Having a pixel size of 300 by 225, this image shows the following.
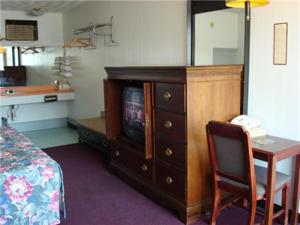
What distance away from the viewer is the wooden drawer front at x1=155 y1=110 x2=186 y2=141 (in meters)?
2.66

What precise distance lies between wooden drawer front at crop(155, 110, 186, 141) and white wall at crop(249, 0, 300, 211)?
72cm

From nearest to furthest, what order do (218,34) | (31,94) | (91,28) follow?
(218,34)
(91,28)
(31,94)

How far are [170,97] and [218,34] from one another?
90cm

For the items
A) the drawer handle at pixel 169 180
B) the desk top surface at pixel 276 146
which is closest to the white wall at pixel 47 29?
the drawer handle at pixel 169 180

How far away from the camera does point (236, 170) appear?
238cm

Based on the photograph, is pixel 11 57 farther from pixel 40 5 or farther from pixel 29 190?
pixel 29 190

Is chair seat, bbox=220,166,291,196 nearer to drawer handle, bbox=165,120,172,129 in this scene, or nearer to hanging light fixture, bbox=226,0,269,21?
drawer handle, bbox=165,120,172,129

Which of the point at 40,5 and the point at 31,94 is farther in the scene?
the point at 31,94

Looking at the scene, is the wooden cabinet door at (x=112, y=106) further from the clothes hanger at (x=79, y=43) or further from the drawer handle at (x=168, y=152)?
the clothes hanger at (x=79, y=43)

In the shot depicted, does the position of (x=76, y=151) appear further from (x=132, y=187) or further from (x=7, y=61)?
(x=7, y=61)

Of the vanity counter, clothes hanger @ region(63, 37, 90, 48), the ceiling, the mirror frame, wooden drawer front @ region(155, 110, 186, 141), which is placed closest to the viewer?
wooden drawer front @ region(155, 110, 186, 141)

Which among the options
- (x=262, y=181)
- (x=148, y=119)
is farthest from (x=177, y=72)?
(x=262, y=181)

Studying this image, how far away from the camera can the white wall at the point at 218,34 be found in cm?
295

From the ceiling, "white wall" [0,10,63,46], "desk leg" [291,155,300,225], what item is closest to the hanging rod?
the ceiling
